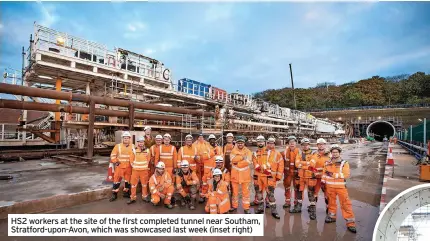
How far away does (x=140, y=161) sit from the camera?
5.12 metres

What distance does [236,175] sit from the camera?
4598mm

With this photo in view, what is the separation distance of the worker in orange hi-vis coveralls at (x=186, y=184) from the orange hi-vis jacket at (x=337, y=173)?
2.75 meters

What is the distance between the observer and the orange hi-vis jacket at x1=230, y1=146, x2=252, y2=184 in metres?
4.53

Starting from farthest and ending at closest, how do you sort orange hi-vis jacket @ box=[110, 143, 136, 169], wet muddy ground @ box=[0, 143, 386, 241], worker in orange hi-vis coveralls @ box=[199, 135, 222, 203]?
1. worker in orange hi-vis coveralls @ box=[199, 135, 222, 203]
2. orange hi-vis jacket @ box=[110, 143, 136, 169]
3. wet muddy ground @ box=[0, 143, 386, 241]

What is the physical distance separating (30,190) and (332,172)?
6457 mm

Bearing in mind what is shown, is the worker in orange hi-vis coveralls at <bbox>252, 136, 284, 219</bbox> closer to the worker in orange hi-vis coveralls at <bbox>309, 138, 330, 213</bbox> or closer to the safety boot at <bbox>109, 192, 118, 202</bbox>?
the worker in orange hi-vis coveralls at <bbox>309, 138, 330, 213</bbox>

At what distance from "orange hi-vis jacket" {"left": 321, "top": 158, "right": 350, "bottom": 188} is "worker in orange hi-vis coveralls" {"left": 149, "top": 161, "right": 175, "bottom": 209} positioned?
319 cm

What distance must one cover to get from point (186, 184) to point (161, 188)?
575mm

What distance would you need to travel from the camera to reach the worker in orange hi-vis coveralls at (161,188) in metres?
4.86

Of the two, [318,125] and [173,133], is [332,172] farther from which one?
[318,125]

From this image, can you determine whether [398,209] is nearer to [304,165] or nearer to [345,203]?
[345,203]

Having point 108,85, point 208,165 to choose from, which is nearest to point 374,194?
point 208,165

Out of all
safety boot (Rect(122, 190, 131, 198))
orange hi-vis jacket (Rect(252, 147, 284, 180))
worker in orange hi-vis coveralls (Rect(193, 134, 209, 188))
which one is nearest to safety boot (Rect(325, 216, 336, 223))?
orange hi-vis jacket (Rect(252, 147, 284, 180))

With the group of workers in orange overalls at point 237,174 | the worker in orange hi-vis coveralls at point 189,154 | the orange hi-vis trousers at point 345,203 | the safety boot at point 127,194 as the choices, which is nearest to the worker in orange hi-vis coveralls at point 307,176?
the group of workers in orange overalls at point 237,174
